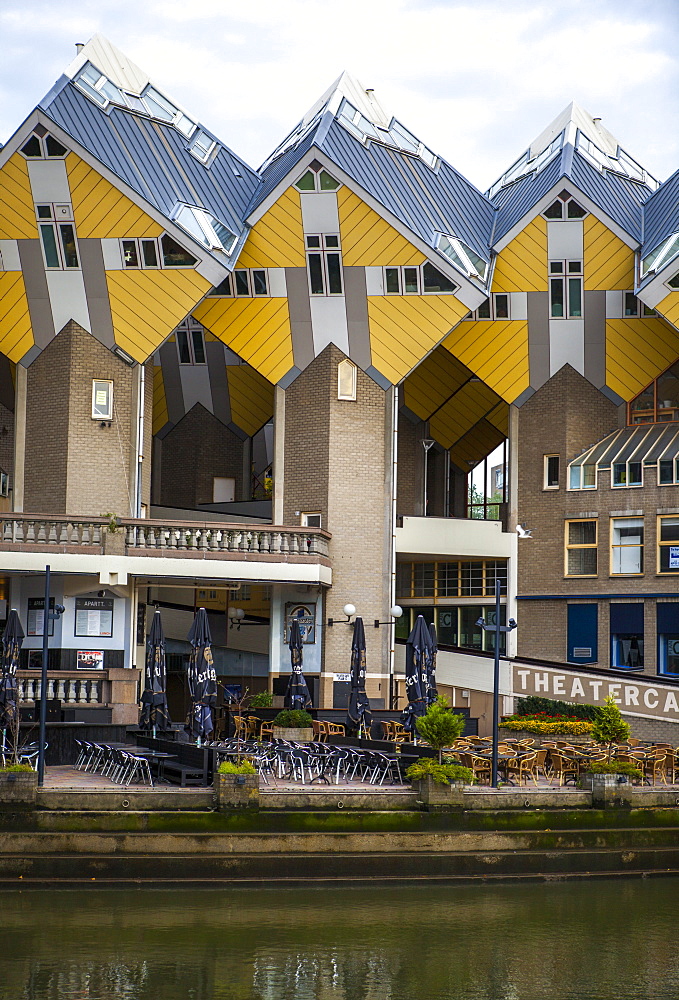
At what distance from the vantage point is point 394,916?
21547 millimetres

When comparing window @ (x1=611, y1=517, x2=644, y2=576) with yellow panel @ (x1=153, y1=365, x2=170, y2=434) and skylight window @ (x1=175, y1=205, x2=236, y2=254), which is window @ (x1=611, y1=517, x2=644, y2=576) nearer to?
skylight window @ (x1=175, y1=205, x2=236, y2=254)

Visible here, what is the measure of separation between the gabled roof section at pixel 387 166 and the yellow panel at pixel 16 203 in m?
6.98

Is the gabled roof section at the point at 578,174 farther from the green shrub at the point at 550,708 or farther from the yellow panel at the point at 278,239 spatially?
the green shrub at the point at 550,708

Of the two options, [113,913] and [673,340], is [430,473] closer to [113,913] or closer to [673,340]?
[673,340]

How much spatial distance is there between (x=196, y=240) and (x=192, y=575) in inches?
383

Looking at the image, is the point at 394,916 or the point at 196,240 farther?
the point at 196,240

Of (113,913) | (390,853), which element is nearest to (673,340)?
(390,853)

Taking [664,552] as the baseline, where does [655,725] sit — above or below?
below

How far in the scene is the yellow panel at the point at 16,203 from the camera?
3678 centimetres

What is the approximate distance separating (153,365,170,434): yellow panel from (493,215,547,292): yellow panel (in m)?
13.0

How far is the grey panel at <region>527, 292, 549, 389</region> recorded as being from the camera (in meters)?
42.1

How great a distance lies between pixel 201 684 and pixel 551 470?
18.7 metres

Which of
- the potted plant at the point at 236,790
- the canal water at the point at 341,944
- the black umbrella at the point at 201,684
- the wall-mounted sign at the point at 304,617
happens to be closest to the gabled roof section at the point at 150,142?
the wall-mounted sign at the point at 304,617

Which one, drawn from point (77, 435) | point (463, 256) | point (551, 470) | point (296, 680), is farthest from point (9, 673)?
point (551, 470)
